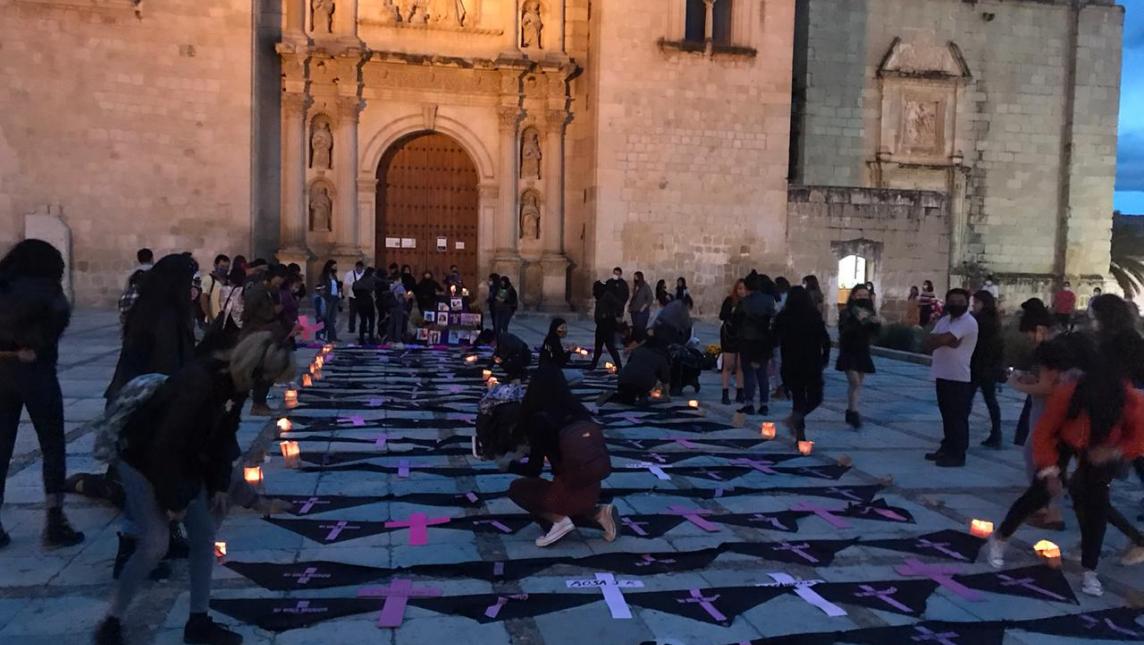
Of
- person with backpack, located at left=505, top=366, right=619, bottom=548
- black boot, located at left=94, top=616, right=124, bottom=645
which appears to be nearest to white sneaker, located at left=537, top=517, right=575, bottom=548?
person with backpack, located at left=505, top=366, right=619, bottom=548

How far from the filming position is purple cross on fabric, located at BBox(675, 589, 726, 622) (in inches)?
178

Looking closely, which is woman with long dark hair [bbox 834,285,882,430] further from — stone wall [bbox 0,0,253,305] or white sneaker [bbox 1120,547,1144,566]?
stone wall [bbox 0,0,253,305]

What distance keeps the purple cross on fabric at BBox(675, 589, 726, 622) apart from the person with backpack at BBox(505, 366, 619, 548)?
95cm

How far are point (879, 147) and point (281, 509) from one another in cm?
2652

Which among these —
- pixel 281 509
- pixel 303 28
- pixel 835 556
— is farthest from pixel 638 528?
pixel 303 28

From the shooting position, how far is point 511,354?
758cm

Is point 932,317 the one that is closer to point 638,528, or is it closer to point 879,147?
point 879,147

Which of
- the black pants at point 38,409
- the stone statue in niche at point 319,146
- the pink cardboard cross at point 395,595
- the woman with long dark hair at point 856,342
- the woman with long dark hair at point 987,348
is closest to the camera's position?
the pink cardboard cross at point 395,595

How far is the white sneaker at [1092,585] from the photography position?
16.3 ft

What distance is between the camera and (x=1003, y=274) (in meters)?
28.9

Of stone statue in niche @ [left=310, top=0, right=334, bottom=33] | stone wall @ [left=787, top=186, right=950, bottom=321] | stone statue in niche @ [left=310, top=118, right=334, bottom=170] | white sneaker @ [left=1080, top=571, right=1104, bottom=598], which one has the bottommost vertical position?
white sneaker @ [left=1080, top=571, right=1104, bottom=598]

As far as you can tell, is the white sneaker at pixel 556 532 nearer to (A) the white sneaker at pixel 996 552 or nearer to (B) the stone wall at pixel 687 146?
(A) the white sneaker at pixel 996 552

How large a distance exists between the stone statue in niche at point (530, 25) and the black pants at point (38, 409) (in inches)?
790

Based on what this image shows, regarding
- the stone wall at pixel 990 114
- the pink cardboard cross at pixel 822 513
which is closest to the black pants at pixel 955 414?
the pink cardboard cross at pixel 822 513
